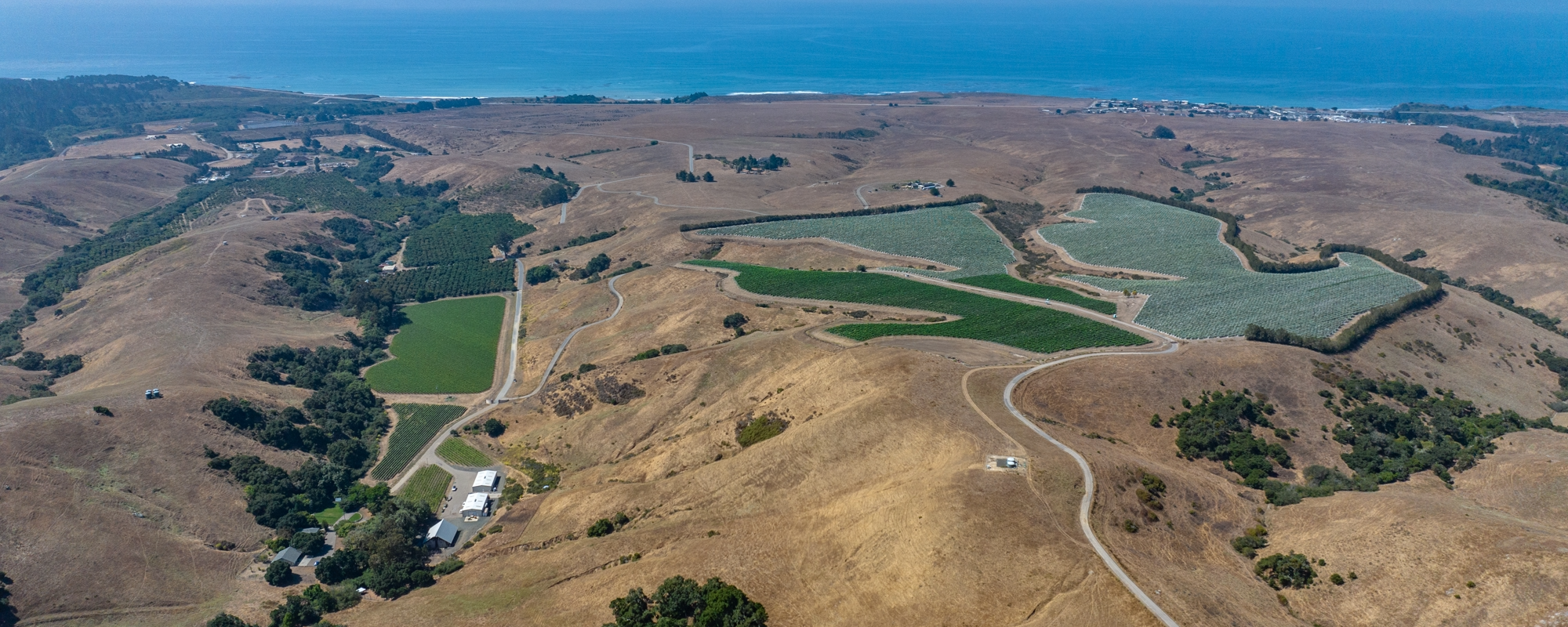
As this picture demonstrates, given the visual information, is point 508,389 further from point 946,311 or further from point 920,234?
point 920,234

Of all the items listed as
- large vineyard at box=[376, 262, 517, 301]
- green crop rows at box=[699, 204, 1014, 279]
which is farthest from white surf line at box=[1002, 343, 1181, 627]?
large vineyard at box=[376, 262, 517, 301]

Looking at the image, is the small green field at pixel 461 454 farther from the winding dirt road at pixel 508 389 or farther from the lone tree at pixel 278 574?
the lone tree at pixel 278 574

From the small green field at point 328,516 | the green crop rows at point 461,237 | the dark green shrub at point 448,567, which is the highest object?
the green crop rows at point 461,237

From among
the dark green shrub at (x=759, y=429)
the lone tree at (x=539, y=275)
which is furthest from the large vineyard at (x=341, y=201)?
the dark green shrub at (x=759, y=429)

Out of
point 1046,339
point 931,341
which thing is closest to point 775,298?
point 931,341

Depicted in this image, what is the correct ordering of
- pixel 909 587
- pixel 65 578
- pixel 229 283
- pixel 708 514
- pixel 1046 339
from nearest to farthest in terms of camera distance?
pixel 909 587
pixel 65 578
pixel 708 514
pixel 1046 339
pixel 229 283

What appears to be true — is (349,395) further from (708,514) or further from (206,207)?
(206,207)

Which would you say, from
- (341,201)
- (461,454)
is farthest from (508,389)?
(341,201)
